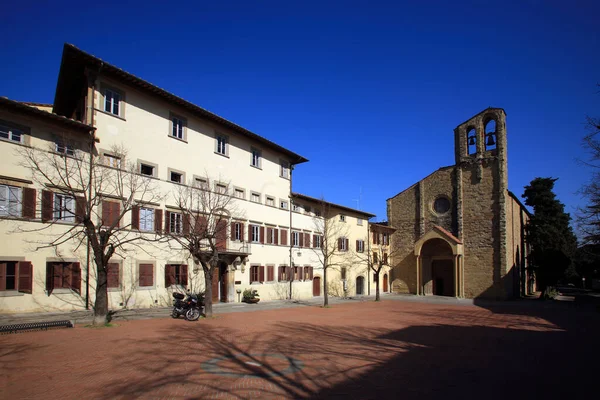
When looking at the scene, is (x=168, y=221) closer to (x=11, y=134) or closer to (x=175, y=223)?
(x=175, y=223)

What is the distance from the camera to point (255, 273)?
1168 inches

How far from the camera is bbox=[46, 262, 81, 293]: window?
17.8m

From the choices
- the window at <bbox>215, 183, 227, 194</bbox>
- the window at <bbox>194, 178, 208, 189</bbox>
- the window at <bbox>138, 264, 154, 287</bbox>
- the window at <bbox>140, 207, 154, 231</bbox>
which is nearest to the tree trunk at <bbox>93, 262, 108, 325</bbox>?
the window at <bbox>138, 264, 154, 287</bbox>

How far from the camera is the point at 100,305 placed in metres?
15.0

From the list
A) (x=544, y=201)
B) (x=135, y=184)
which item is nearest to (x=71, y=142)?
(x=135, y=184)

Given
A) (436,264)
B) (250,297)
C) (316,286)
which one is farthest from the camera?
(436,264)

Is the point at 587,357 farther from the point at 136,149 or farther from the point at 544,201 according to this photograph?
the point at 544,201

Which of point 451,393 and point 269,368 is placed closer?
point 451,393

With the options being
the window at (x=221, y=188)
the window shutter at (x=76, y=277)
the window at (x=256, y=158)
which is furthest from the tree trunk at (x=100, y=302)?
the window at (x=256, y=158)

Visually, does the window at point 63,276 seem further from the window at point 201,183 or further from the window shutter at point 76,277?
the window at point 201,183

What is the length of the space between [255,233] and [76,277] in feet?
44.0

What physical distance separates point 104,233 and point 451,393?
43.9 ft

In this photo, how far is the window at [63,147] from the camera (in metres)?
18.5

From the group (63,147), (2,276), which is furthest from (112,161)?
(2,276)
